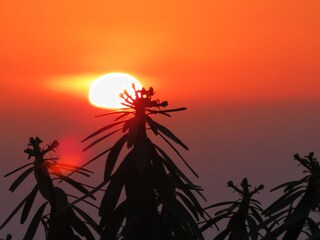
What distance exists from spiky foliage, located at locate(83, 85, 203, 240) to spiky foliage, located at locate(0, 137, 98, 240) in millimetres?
454

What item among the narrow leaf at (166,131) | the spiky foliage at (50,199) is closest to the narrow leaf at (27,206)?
the spiky foliage at (50,199)

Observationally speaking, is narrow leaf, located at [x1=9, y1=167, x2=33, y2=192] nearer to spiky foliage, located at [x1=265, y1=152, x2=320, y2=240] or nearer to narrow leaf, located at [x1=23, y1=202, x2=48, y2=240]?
narrow leaf, located at [x1=23, y1=202, x2=48, y2=240]

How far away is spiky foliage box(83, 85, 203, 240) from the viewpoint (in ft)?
25.7

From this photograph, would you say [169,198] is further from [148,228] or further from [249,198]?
[249,198]

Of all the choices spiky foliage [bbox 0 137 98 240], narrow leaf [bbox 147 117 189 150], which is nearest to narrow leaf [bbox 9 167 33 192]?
spiky foliage [bbox 0 137 98 240]

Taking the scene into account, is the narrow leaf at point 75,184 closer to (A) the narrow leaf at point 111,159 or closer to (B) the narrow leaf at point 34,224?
(B) the narrow leaf at point 34,224

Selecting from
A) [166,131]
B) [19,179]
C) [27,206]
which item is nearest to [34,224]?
[27,206]

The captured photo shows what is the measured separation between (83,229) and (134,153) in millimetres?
1322

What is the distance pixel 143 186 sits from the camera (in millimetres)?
8031

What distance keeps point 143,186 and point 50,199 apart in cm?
120

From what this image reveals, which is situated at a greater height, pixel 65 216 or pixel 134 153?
pixel 134 153

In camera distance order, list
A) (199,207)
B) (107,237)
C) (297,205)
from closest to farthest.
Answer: (297,205) → (107,237) → (199,207)

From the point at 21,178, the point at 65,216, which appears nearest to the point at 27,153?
the point at 21,178

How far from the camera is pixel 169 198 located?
314 inches
